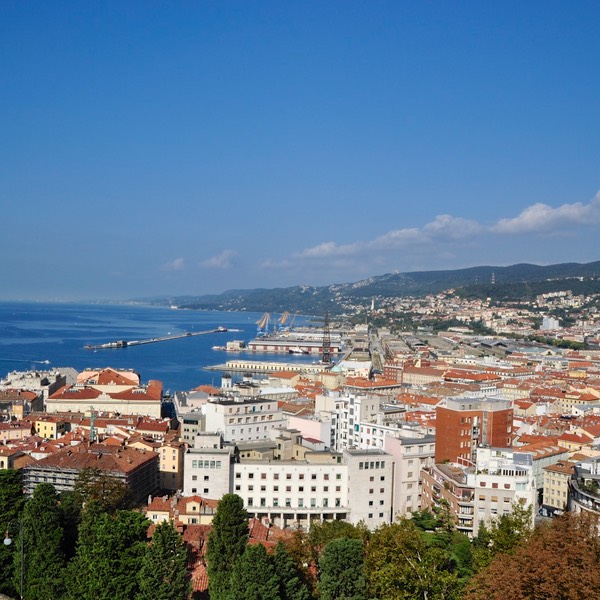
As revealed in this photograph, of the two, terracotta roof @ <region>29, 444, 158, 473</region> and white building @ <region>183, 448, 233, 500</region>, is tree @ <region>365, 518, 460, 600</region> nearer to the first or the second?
white building @ <region>183, 448, 233, 500</region>

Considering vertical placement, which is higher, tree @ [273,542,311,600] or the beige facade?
tree @ [273,542,311,600]

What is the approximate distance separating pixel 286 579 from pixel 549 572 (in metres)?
3.15

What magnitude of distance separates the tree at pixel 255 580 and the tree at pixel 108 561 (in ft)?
4.76

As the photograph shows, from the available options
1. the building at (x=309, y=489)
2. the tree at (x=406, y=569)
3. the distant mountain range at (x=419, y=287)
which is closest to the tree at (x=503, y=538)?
the tree at (x=406, y=569)

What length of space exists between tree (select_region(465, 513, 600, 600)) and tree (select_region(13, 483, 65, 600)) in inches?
207

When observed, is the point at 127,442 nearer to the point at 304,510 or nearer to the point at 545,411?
the point at 304,510

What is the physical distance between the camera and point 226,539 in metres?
9.88

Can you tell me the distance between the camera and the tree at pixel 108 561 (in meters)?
8.98

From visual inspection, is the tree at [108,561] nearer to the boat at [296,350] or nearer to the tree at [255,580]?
the tree at [255,580]

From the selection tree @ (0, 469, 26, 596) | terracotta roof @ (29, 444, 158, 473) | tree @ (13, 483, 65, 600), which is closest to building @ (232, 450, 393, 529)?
terracotta roof @ (29, 444, 158, 473)

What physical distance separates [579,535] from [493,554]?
1685 millimetres

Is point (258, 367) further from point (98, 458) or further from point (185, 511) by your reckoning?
A: point (185, 511)

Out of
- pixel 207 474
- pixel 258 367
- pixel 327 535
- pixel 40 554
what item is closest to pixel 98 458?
pixel 207 474

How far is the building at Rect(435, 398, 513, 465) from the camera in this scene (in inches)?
580
